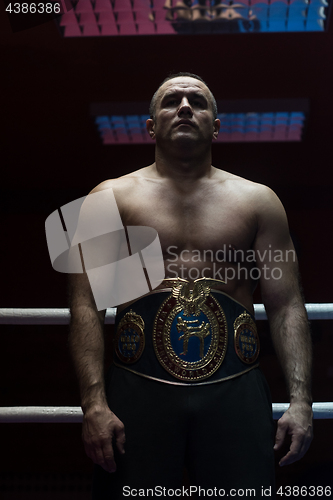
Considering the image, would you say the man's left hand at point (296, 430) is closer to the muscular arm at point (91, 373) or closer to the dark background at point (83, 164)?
the muscular arm at point (91, 373)

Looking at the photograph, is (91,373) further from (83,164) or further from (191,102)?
(83,164)

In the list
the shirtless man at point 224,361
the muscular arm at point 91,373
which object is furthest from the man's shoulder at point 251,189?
the muscular arm at point 91,373

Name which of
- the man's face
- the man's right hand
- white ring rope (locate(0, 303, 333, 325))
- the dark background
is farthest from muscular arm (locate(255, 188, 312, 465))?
the dark background

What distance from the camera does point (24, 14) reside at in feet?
6.55

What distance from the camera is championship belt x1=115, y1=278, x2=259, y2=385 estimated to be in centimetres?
109

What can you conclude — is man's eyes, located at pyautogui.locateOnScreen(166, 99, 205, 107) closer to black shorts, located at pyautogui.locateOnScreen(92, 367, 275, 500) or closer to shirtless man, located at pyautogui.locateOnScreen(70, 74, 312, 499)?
shirtless man, located at pyautogui.locateOnScreen(70, 74, 312, 499)

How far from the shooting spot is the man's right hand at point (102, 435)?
0.99 meters

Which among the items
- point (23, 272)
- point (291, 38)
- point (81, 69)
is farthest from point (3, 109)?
point (291, 38)

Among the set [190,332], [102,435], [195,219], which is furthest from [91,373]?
[195,219]

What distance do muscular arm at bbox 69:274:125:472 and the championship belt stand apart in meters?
0.07

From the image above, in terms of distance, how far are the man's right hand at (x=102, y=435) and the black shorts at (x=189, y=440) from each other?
4cm

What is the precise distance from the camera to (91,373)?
3.51ft

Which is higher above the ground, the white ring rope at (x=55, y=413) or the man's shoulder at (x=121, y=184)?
the man's shoulder at (x=121, y=184)

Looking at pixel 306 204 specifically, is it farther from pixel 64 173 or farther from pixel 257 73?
pixel 64 173
